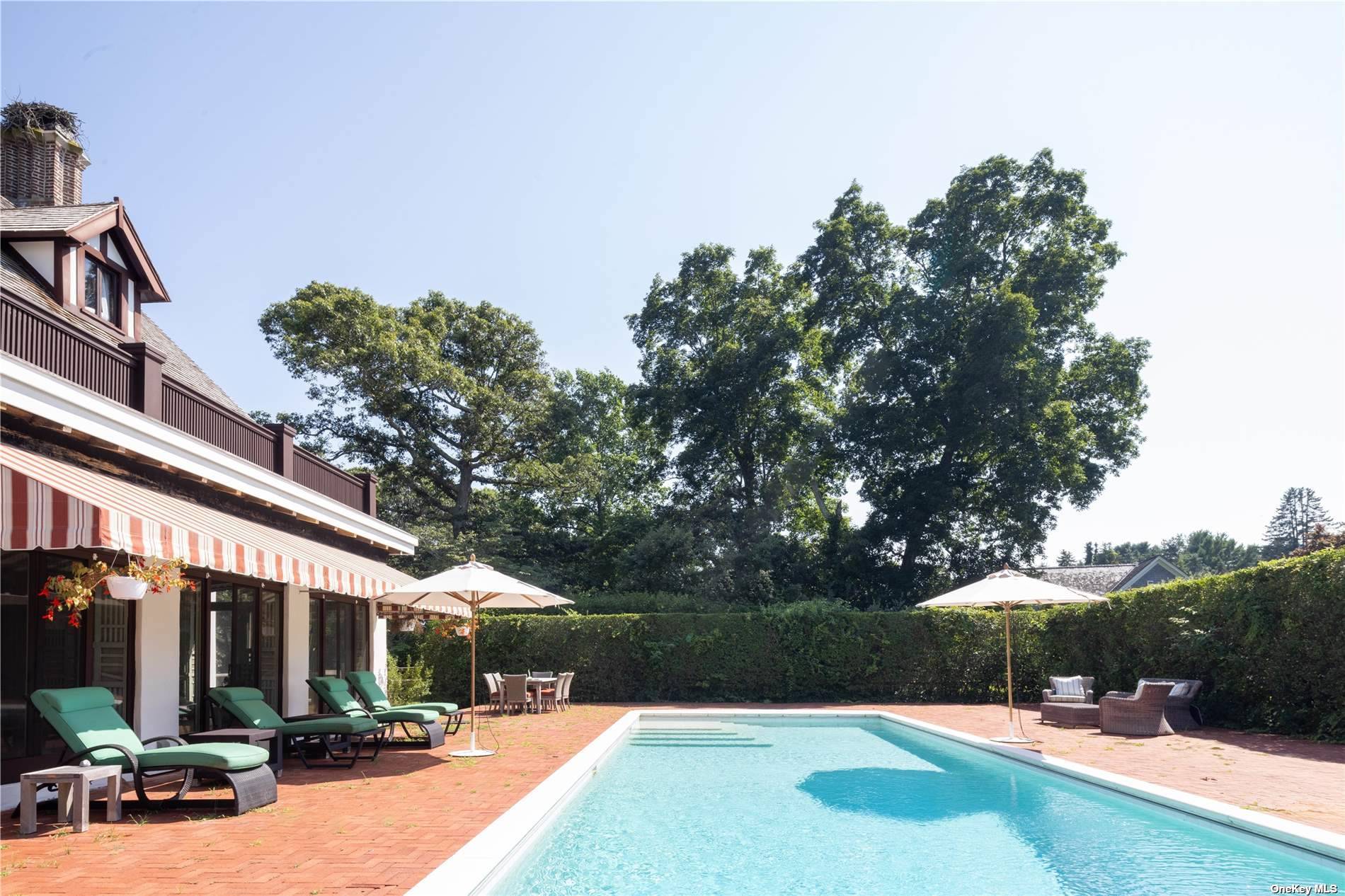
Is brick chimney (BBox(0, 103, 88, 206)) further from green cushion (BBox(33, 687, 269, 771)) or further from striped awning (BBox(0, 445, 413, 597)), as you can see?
green cushion (BBox(33, 687, 269, 771))

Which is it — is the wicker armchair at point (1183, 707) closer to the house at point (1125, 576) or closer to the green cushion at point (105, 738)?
the green cushion at point (105, 738)

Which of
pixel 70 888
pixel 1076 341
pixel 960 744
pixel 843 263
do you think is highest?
pixel 843 263

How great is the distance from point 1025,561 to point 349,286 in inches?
1116

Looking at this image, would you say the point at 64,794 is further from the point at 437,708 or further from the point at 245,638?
the point at 437,708

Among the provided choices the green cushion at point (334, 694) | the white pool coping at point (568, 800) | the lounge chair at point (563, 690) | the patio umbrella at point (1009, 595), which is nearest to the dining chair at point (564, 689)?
the lounge chair at point (563, 690)

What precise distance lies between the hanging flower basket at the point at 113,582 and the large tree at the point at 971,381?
90.1ft

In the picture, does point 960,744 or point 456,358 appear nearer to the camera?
point 960,744

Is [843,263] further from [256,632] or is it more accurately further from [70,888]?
[70,888]

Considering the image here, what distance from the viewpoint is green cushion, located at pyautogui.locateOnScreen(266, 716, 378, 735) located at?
40.5 feet

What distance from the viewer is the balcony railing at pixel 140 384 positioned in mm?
9891

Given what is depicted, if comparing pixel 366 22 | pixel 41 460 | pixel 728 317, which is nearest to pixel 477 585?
pixel 41 460

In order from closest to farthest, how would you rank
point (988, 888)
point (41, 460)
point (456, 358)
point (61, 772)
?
point (988, 888) < point (61, 772) < point (41, 460) < point (456, 358)

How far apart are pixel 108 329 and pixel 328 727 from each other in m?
8.15

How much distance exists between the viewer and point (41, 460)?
29.7 feet
